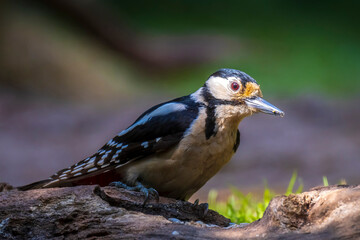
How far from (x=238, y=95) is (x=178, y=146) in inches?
23.0

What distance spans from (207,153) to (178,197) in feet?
1.42

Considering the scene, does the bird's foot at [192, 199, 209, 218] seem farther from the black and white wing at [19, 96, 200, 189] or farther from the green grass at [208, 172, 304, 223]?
the green grass at [208, 172, 304, 223]

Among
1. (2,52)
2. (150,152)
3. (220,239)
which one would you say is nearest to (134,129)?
(150,152)

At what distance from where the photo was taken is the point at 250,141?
9531 mm

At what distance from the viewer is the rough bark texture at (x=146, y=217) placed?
100 inches

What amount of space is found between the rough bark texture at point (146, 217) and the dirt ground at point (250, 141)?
493 cm

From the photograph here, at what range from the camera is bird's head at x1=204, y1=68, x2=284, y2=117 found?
12.5 ft

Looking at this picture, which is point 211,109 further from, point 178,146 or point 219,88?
point 178,146

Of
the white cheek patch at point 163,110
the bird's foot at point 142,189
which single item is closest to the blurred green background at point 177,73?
the white cheek patch at point 163,110

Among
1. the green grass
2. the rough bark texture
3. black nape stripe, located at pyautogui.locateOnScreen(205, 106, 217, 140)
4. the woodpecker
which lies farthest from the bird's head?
the green grass

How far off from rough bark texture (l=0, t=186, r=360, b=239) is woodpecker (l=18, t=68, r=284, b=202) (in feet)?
1.35

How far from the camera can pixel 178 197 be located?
12.9ft

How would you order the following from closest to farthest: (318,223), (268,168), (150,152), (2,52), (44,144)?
(318,223)
(150,152)
(268,168)
(44,144)
(2,52)

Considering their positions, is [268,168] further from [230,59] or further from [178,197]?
[230,59]
